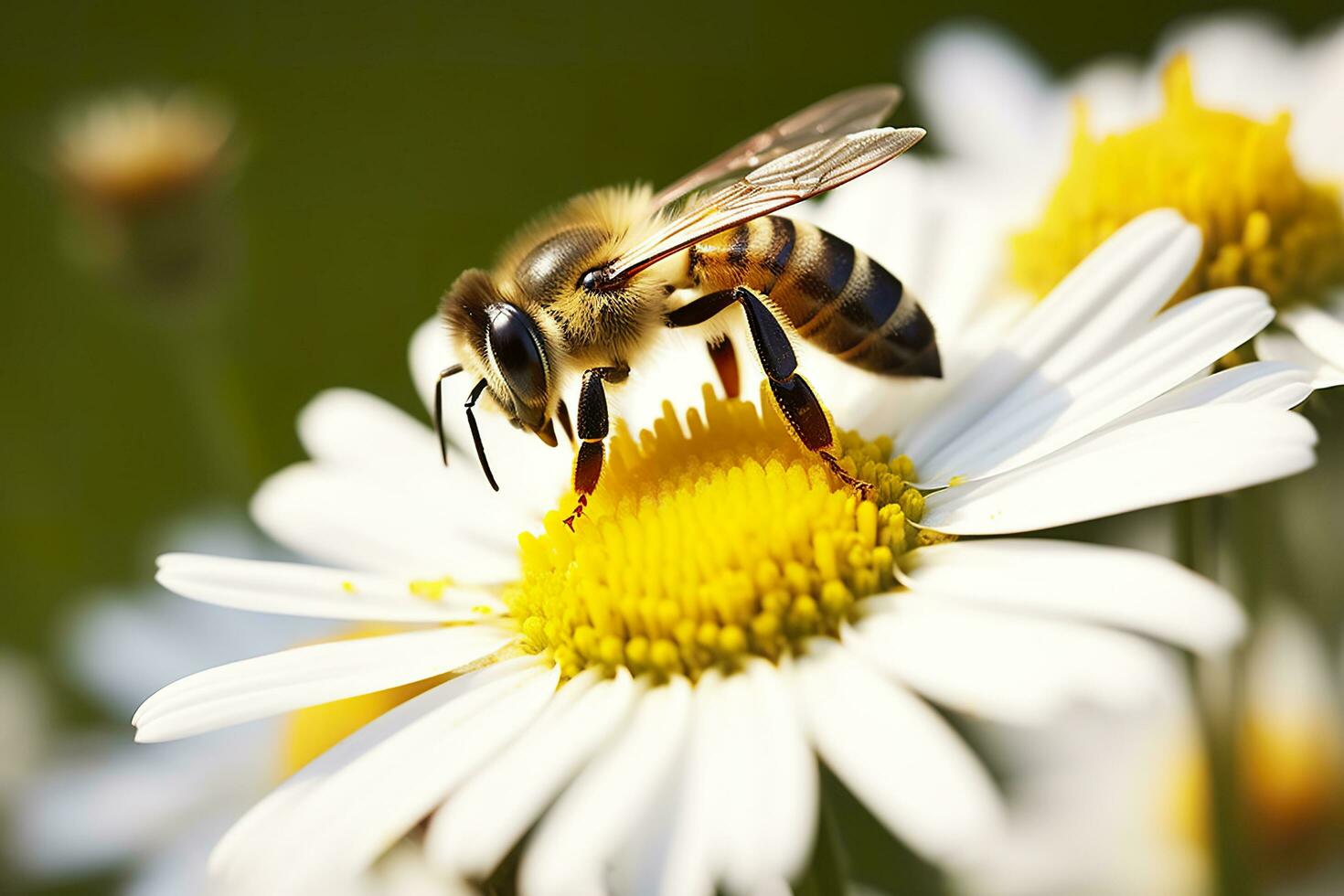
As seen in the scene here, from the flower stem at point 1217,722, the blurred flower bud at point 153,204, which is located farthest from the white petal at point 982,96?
the blurred flower bud at point 153,204

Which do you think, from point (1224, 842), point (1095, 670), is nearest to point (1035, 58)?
point (1224, 842)

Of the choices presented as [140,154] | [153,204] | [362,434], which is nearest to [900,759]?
[362,434]

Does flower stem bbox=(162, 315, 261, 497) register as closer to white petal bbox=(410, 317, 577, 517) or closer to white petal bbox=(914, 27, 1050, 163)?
white petal bbox=(410, 317, 577, 517)

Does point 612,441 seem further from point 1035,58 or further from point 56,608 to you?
point 1035,58

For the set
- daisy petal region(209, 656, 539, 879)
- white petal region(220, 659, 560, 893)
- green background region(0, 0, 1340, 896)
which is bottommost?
white petal region(220, 659, 560, 893)

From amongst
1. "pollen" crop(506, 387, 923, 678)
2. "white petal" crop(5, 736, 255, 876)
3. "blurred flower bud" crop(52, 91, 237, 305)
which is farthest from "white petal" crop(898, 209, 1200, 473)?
"blurred flower bud" crop(52, 91, 237, 305)

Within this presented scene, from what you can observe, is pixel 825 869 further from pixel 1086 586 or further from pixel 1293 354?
A: pixel 1293 354
